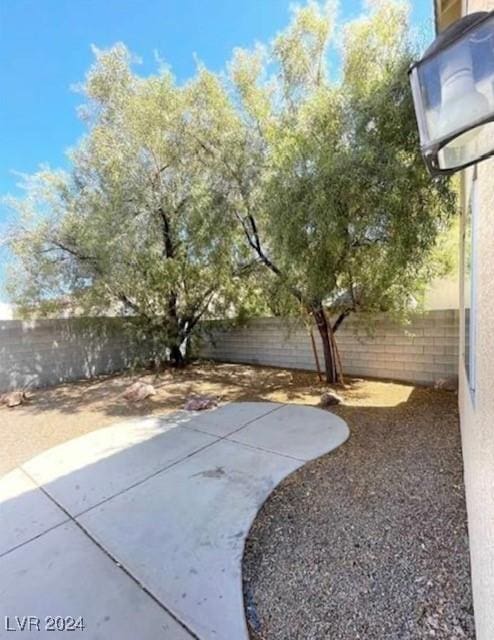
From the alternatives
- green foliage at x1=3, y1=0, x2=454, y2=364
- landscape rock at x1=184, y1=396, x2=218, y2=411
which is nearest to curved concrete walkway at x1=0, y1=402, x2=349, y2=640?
landscape rock at x1=184, y1=396, x2=218, y2=411

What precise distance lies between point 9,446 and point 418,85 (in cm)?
536

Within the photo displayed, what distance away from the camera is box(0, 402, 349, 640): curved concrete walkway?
1.92 meters

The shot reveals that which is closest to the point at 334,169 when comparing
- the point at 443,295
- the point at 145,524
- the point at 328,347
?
the point at 328,347

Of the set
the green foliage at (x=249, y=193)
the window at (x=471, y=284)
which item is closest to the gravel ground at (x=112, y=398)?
the green foliage at (x=249, y=193)

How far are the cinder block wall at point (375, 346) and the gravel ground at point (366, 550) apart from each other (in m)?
2.59

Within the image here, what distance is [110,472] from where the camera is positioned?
3506 mm

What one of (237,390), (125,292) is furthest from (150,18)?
(237,390)

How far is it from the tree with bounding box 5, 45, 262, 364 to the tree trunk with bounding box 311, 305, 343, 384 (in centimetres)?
214

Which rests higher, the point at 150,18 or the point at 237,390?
the point at 150,18

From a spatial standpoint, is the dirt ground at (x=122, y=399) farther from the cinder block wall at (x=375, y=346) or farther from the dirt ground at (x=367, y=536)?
the cinder block wall at (x=375, y=346)

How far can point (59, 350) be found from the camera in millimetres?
8023

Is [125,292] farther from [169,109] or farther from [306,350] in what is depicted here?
[306,350]

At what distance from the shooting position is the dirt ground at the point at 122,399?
4738mm

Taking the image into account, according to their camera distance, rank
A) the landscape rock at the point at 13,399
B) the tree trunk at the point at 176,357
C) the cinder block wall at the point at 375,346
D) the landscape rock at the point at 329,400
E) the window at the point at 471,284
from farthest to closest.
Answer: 1. the tree trunk at the point at 176,357
2. the landscape rock at the point at 13,399
3. the cinder block wall at the point at 375,346
4. the landscape rock at the point at 329,400
5. the window at the point at 471,284
